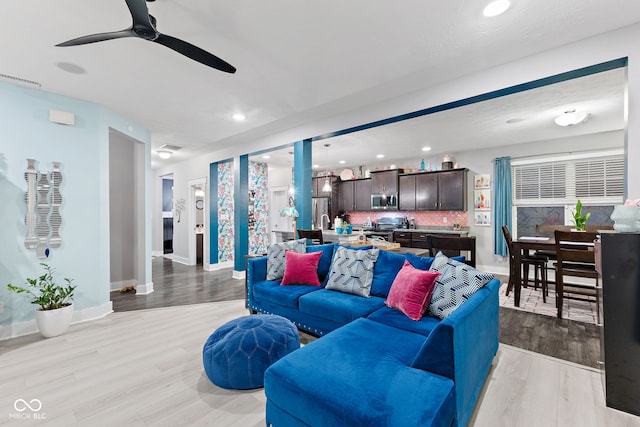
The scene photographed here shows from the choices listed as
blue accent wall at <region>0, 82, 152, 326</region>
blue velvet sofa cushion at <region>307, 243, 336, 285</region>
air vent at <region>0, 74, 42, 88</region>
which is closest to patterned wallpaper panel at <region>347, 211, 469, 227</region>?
blue velvet sofa cushion at <region>307, 243, 336, 285</region>

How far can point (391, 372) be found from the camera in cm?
145

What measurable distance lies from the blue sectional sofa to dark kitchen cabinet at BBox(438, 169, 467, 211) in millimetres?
4326

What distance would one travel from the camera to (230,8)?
6.53ft

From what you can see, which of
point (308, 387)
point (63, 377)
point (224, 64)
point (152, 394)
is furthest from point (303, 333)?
point (224, 64)

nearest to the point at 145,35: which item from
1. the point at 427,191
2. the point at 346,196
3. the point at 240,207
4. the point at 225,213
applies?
the point at 240,207

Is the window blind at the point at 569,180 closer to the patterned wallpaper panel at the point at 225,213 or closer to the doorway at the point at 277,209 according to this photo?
the doorway at the point at 277,209

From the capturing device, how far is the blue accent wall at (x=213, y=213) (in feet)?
21.2

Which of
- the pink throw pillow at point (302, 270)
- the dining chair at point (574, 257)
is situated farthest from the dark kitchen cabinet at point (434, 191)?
the pink throw pillow at point (302, 270)

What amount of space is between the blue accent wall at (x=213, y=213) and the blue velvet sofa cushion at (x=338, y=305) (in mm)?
4302

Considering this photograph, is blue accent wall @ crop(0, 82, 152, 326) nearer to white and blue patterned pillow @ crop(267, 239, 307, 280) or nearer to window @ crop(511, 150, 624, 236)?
white and blue patterned pillow @ crop(267, 239, 307, 280)

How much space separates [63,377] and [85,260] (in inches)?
68.2

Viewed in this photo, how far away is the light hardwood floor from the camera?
1807mm

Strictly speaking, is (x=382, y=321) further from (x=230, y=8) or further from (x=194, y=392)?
(x=230, y=8)

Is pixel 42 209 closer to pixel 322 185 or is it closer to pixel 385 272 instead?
pixel 385 272
